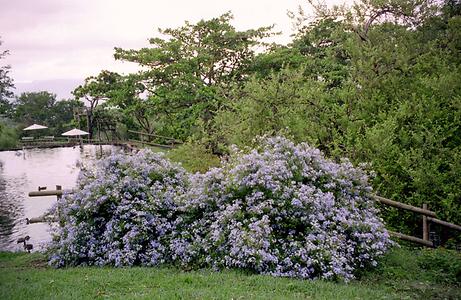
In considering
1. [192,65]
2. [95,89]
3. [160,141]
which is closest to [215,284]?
[192,65]

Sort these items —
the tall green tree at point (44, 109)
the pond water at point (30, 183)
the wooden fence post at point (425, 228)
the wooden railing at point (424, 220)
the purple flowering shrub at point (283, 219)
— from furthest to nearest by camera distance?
the tall green tree at point (44, 109)
the pond water at point (30, 183)
the wooden fence post at point (425, 228)
the wooden railing at point (424, 220)
the purple flowering shrub at point (283, 219)

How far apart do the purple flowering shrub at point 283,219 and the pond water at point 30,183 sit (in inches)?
111

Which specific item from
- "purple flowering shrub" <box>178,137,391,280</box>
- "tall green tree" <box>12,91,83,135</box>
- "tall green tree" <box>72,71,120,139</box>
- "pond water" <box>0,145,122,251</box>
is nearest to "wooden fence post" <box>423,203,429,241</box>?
"purple flowering shrub" <box>178,137,391,280</box>

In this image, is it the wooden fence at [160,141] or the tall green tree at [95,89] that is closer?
the wooden fence at [160,141]

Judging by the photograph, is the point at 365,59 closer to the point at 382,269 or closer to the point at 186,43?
the point at 382,269

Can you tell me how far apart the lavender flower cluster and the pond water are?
1.09 m

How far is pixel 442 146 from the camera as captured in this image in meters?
8.69

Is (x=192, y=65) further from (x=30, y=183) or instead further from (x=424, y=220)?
(x=424, y=220)

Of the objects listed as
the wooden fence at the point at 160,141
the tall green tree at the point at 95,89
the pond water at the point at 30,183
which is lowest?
the pond water at the point at 30,183

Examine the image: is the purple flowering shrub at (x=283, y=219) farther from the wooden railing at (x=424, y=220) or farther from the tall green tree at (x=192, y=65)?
the tall green tree at (x=192, y=65)

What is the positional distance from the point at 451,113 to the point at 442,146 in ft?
2.43

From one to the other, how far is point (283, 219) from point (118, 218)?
252 centimetres

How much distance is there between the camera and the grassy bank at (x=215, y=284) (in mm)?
4422

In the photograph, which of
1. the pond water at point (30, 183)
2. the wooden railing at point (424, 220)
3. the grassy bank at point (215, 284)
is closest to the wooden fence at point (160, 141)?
the pond water at point (30, 183)
